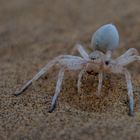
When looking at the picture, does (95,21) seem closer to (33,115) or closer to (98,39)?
(98,39)

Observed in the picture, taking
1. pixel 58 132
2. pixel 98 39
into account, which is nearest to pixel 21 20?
pixel 98 39

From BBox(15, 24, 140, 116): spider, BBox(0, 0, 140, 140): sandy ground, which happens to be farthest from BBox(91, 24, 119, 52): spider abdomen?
BBox(0, 0, 140, 140): sandy ground

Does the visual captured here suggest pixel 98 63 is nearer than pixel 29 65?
Yes

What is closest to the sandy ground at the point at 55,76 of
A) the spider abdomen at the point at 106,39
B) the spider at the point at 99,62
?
the spider at the point at 99,62

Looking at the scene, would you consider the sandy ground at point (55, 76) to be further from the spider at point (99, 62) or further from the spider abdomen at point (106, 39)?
the spider abdomen at point (106, 39)

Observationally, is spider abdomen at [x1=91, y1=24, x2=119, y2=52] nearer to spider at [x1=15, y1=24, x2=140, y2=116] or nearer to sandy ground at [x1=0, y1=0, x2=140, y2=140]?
spider at [x1=15, y1=24, x2=140, y2=116]

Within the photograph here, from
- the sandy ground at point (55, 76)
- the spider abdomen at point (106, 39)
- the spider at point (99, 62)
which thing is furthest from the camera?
the spider abdomen at point (106, 39)
